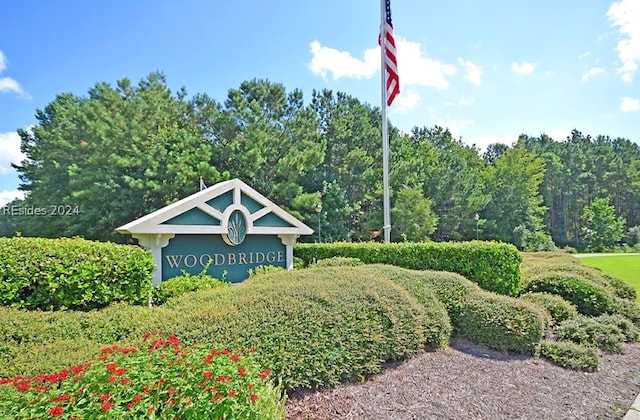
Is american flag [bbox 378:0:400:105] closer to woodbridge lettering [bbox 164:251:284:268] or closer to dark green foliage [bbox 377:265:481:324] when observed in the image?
woodbridge lettering [bbox 164:251:284:268]

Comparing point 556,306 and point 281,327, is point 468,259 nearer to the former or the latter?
point 556,306

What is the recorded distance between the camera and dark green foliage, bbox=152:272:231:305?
618cm

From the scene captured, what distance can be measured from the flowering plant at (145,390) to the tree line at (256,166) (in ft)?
52.7

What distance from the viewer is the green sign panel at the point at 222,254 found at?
689cm

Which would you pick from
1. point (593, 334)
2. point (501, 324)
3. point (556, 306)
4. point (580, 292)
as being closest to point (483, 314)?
point (501, 324)

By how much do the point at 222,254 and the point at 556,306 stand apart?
6.22 metres

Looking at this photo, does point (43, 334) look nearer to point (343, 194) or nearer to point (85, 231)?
point (85, 231)

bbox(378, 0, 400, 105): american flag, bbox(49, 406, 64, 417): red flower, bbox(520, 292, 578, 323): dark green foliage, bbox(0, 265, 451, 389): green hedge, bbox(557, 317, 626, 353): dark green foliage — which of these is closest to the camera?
bbox(49, 406, 64, 417): red flower

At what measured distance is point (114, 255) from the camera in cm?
488

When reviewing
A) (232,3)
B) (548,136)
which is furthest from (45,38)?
(548,136)

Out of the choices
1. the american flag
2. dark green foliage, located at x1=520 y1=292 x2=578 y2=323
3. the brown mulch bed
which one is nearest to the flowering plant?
the brown mulch bed

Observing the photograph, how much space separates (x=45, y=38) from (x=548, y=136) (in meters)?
56.5

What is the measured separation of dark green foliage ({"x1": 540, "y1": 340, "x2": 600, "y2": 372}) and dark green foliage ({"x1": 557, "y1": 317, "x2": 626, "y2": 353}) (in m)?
0.37

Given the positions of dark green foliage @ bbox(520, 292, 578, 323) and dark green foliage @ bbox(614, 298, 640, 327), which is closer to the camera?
dark green foliage @ bbox(520, 292, 578, 323)
